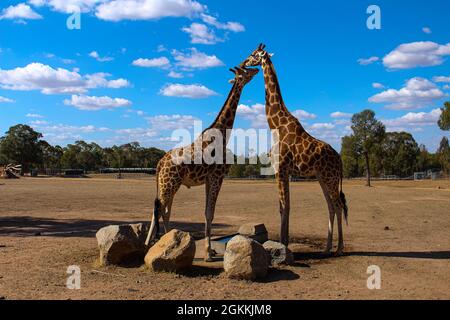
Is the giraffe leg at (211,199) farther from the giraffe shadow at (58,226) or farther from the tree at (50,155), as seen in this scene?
the tree at (50,155)

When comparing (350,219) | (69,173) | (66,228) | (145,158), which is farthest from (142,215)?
(145,158)

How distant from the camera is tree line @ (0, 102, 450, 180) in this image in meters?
46.6

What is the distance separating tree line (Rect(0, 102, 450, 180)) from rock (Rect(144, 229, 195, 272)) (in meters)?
30.3

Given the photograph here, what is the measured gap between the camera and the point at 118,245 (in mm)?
8320

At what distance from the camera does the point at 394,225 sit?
48.5 ft

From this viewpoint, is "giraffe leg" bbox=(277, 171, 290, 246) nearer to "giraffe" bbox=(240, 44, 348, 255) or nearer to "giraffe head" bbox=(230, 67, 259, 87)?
"giraffe" bbox=(240, 44, 348, 255)

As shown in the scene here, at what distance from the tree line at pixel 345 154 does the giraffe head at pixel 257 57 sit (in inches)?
Result: 1083

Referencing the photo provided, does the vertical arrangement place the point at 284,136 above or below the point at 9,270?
above

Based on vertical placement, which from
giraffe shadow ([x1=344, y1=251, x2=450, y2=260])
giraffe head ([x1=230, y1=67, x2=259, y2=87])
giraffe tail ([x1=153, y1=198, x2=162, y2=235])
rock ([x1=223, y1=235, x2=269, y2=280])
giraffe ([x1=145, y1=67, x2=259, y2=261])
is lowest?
giraffe shadow ([x1=344, y1=251, x2=450, y2=260])

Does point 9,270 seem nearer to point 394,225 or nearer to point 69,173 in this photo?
point 394,225

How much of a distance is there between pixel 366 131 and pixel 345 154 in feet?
19.1

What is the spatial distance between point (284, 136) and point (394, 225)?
23.0 ft

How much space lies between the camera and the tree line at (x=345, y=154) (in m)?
46.6

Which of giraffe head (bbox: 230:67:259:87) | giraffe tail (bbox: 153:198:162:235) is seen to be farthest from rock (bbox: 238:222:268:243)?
giraffe head (bbox: 230:67:259:87)
